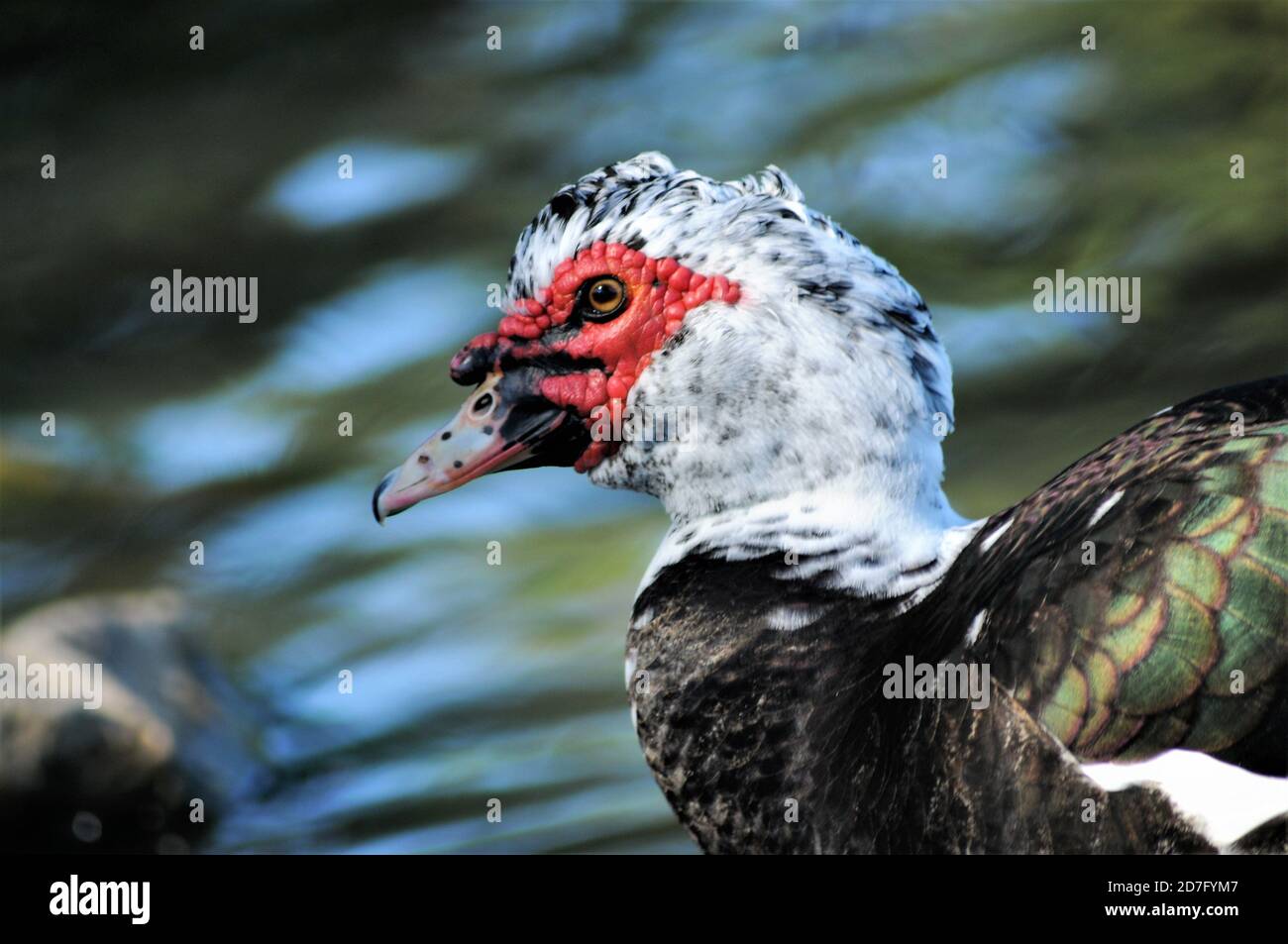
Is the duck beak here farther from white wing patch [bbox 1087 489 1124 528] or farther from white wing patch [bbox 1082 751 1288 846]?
white wing patch [bbox 1082 751 1288 846]

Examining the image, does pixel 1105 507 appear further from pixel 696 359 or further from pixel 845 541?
pixel 696 359

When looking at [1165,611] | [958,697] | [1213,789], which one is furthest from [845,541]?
[1213,789]

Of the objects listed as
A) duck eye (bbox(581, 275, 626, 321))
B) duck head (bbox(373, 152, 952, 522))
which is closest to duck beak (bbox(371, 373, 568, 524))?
duck head (bbox(373, 152, 952, 522))

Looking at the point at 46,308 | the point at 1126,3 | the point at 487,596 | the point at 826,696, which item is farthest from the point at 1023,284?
the point at 46,308

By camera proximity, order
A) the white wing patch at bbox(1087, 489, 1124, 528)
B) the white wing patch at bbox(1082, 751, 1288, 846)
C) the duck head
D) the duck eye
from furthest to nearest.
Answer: the duck eye
the duck head
the white wing patch at bbox(1087, 489, 1124, 528)
the white wing patch at bbox(1082, 751, 1288, 846)

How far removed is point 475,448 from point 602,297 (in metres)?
0.32

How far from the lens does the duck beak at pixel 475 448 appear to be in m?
2.62

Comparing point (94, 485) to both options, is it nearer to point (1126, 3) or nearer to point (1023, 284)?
point (1023, 284)

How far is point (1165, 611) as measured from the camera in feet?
6.78

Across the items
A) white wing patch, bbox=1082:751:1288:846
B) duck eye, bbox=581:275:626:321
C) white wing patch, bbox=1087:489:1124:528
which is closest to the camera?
white wing patch, bbox=1082:751:1288:846

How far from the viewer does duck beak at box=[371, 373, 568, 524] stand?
2.62 m

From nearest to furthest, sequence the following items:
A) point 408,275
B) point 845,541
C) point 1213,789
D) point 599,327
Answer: point 1213,789
point 845,541
point 599,327
point 408,275
